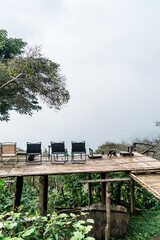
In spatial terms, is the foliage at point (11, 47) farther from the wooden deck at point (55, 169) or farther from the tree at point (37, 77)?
the wooden deck at point (55, 169)

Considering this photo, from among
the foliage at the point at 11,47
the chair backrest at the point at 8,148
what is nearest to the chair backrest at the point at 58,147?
the chair backrest at the point at 8,148

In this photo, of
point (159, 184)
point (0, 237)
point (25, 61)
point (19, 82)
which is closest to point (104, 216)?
point (159, 184)

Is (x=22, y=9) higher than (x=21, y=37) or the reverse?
higher

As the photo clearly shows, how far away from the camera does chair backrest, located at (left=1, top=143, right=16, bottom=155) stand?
300 inches

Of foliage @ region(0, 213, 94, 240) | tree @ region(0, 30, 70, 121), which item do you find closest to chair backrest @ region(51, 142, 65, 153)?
tree @ region(0, 30, 70, 121)

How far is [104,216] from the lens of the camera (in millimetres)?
6207

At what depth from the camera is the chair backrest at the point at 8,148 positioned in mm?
7621

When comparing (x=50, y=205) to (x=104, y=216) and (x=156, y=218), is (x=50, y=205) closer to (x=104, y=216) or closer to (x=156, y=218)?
(x=104, y=216)

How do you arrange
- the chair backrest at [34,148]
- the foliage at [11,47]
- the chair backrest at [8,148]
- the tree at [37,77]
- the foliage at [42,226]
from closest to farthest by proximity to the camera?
the foliage at [42,226] → the chair backrest at [8,148] → the chair backrest at [34,148] → the tree at [37,77] → the foliage at [11,47]

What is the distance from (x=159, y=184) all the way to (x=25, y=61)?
32.3 feet

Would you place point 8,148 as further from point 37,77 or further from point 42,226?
point 42,226

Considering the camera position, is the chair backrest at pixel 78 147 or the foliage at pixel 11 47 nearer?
the chair backrest at pixel 78 147

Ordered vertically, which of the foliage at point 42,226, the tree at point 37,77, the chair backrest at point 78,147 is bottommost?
the foliage at point 42,226

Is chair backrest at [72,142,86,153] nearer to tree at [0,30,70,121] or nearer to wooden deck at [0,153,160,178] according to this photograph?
wooden deck at [0,153,160,178]
